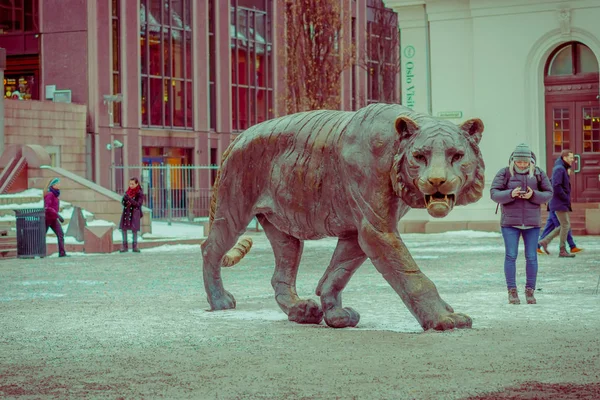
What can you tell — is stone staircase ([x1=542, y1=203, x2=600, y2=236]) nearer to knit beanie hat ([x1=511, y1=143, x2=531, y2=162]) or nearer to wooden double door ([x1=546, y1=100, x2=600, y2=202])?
wooden double door ([x1=546, y1=100, x2=600, y2=202])

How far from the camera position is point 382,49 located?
192 ft

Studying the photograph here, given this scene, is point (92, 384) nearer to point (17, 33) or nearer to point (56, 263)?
point (56, 263)

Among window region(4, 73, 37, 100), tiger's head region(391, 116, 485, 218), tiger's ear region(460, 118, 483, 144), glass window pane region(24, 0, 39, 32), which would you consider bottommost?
tiger's head region(391, 116, 485, 218)

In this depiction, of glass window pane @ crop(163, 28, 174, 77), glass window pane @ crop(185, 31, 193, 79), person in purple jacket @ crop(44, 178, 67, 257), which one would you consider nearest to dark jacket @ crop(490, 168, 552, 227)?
person in purple jacket @ crop(44, 178, 67, 257)

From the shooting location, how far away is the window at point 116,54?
43875 millimetres

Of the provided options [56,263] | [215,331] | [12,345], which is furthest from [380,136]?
[56,263]

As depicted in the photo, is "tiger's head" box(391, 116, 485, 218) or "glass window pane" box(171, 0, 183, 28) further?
"glass window pane" box(171, 0, 183, 28)

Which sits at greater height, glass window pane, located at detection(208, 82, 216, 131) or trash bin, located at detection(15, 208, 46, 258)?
glass window pane, located at detection(208, 82, 216, 131)

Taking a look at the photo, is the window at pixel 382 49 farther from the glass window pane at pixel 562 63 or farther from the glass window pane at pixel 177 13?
the glass window pane at pixel 562 63

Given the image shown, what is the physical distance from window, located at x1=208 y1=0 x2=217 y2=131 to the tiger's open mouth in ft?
129

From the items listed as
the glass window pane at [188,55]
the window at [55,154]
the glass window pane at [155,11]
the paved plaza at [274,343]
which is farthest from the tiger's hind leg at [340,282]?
the glass window pane at [188,55]

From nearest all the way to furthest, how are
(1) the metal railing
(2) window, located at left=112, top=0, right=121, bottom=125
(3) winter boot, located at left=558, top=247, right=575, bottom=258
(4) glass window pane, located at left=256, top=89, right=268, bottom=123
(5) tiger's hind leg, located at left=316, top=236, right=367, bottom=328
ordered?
1. (5) tiger's hind leg, located at left=316, top=236, right=367, bottom=328
2. (3) winter boot, located at left=558, top=247, right=575, bottom=258
3. (1) the metal railing
4. (2) window, located at left=112, top=0, right=121, bottom=125
5. (4) glass window pane, located at left=256, top=89, right=268, bottom=123

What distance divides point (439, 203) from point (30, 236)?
49.2 ft

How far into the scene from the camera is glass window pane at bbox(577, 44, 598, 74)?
28281 mm
